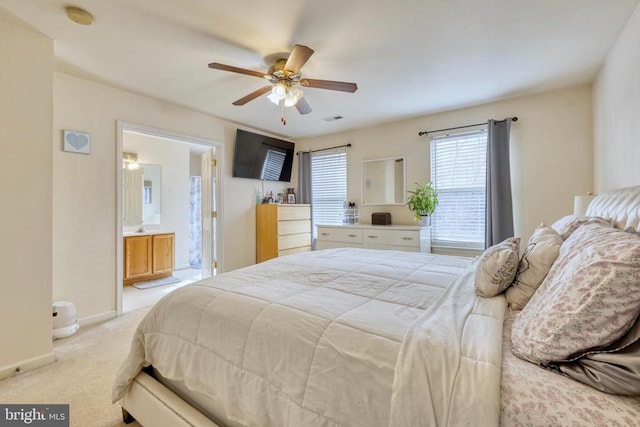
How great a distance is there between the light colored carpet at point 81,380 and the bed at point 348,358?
0.31m

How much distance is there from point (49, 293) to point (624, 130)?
4495 mm

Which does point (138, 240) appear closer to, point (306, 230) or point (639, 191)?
point (306, 230)

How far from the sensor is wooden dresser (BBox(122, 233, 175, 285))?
13.8 ft

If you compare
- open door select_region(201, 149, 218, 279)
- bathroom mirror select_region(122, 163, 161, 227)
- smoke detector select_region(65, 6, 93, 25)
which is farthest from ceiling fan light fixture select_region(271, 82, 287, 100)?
bathroom mirror select_region(122, 163, 161, 227)

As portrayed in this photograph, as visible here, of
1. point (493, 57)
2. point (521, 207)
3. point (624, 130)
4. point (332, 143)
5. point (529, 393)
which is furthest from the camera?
point (332, 143)

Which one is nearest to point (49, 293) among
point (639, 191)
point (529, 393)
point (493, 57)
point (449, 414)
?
point (449, 414)

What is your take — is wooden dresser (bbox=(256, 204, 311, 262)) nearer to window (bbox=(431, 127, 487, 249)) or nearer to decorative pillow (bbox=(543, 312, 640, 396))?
window (bbox=(431, 127, 487, 249))

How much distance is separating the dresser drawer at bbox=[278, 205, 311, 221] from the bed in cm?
261

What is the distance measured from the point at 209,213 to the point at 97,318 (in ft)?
6.00

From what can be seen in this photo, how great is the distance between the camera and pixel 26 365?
6.46 ft

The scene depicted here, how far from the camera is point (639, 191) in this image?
119 cm

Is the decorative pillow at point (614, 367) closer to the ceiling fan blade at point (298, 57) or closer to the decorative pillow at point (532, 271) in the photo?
the decorative pillow at point (532, 271)

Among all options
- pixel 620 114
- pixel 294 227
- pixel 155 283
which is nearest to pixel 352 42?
pixel 620 114

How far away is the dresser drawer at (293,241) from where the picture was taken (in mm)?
4251
